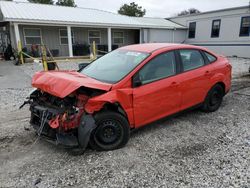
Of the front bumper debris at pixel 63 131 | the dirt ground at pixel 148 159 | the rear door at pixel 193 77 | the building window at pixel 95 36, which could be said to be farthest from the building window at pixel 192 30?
the front bumper debris at pixel 63 131

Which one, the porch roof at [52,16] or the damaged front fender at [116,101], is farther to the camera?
the porch roof at [52,16]

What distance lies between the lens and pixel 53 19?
15375mm

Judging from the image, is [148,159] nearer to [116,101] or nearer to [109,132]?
[109,132]

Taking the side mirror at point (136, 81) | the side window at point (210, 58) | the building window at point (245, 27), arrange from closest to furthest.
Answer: the side mirror at point (136, 81) < the side window at point (210, 58) < the building window at point (245, 27)

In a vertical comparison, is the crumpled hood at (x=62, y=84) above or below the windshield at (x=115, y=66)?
below

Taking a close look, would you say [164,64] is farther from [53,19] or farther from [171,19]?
[171,19]

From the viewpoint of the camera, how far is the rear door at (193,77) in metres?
4.16

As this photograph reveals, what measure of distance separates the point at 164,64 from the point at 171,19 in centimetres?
2375

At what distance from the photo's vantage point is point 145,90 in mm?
3547

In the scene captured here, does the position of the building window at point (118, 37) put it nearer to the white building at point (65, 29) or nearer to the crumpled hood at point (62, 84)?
the white building at point (65, 29)

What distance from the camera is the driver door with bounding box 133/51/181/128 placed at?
3535 millimetres

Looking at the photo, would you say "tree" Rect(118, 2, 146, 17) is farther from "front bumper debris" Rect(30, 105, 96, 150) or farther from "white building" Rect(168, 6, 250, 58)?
"front bumper debris" Rect(30, 105, 96, 150)

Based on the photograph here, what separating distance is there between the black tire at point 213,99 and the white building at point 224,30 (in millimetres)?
15461

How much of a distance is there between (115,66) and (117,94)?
0.81 metres
